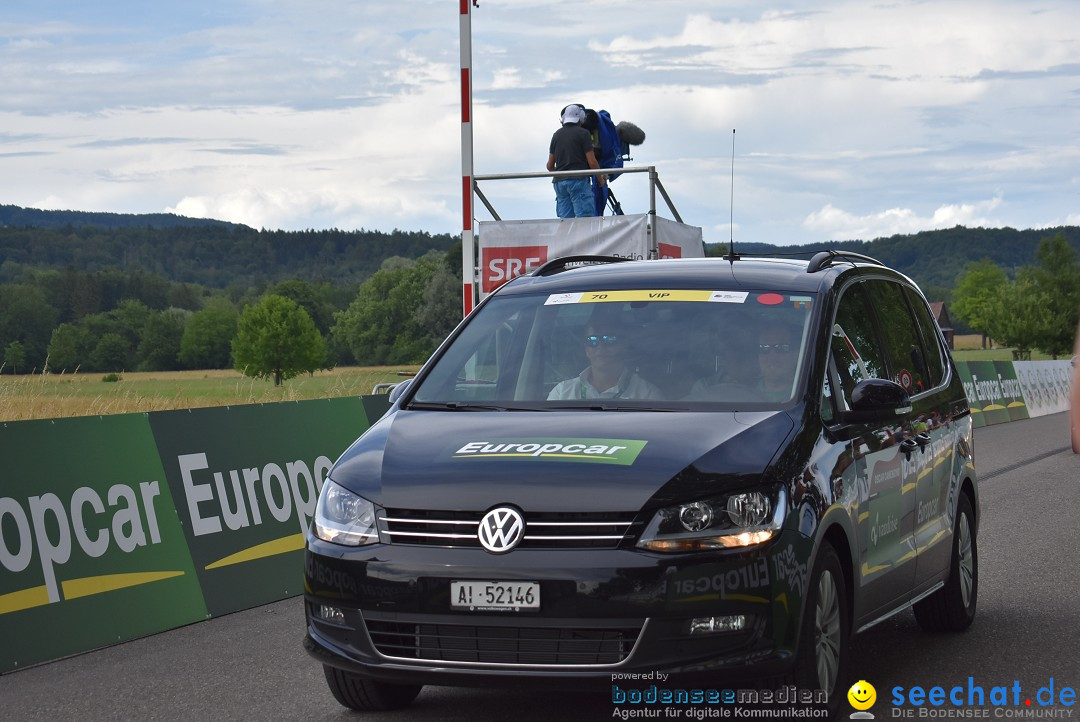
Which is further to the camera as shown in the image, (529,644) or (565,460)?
(565,460)

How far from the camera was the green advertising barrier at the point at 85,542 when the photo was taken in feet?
23.2

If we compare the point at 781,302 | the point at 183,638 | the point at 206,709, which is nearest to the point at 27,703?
the point at 206,709

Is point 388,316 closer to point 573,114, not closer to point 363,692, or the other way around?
point 573,114

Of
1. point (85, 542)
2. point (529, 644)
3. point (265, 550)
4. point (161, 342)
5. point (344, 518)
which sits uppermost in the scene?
point (344, 518)

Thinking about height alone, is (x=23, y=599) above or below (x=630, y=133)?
below

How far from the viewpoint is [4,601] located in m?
6.94

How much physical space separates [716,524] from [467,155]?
13.4 meters

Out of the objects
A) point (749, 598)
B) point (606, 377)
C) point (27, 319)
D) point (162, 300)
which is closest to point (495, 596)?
point (749, 598)

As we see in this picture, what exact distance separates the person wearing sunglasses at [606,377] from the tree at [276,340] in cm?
13106

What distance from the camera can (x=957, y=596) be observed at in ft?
24.4

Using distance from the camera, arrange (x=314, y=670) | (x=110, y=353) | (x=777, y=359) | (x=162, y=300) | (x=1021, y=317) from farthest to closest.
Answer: (x=1021, y=317) < (x=162, y=300) < (x=110, y=353) < (x=314, y=670) < (x=777, y=359)

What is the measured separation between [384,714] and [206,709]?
79cm

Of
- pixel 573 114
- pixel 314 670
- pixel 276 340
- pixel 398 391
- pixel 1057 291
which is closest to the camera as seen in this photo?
pixel 398 391

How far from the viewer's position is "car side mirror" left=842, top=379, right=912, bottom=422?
19.1ft
